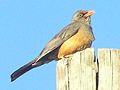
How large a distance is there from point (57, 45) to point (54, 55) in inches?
7.7

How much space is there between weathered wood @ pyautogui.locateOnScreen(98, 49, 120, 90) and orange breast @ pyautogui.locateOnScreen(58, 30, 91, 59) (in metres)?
3.51

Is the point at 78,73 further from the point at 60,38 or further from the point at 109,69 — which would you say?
the point at 60,38

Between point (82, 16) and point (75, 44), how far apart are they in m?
1.89

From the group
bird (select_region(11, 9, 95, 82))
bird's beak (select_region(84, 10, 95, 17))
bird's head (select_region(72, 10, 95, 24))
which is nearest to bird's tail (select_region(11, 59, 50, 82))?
bird (select_region(11, 9, 95, 82))

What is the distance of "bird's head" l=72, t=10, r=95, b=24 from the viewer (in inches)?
330

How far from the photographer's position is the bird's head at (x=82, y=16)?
8.38m

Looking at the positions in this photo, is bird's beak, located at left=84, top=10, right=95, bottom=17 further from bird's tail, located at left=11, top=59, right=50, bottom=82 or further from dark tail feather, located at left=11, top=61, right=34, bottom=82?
dark tail feather, located at left=11, top=61, right=34, bottom=82

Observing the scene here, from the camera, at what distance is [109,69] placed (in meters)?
3.21

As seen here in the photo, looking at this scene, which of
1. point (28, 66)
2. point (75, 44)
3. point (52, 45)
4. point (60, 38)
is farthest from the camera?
point (60, 38)

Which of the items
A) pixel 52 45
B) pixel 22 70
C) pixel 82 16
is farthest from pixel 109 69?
pixel 82 16

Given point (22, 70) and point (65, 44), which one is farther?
point (65, 44)

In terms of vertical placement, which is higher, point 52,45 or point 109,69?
point 52,45

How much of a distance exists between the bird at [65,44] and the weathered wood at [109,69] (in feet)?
10.6

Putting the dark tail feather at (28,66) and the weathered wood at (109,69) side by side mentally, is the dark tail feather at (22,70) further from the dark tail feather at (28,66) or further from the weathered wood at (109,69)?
the weathered wood at (109,69)
